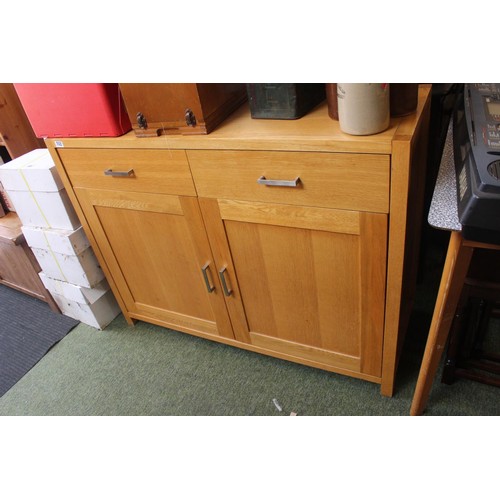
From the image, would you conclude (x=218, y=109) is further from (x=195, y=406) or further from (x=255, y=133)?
(x=195, y=406)

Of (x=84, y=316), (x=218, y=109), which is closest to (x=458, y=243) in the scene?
(x=218, y=109)

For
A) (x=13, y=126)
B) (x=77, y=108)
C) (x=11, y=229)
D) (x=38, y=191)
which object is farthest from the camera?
(x=11, y=229)

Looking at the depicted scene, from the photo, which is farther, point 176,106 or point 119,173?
point 119,173

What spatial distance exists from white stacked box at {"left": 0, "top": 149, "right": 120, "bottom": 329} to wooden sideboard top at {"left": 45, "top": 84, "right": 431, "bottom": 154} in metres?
0.37

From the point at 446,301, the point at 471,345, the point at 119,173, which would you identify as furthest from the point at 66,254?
the point at 471,345

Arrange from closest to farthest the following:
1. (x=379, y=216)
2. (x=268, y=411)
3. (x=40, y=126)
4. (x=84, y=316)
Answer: (x=379, y=216), (x=40, y=126), (x=268, y=411), (x=84, y=316)

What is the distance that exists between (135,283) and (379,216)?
3.39 ft

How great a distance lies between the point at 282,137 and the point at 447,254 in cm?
46

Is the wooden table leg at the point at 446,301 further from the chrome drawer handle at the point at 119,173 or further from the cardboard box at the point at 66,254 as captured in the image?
the cardboard box at the point at 66,254

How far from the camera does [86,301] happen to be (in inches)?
67.7

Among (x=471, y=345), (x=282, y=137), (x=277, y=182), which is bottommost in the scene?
(x=471, y=345)

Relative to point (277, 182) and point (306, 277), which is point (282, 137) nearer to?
point (277, 182)

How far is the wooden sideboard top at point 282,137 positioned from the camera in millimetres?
865

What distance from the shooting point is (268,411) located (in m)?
1.36
